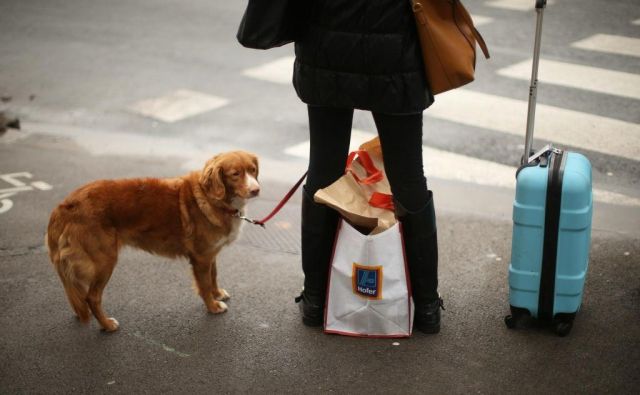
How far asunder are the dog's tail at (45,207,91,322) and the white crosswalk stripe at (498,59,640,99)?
495 centimetres

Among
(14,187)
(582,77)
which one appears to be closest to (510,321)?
(14,187)

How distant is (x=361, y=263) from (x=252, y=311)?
Answer: 0.77 m

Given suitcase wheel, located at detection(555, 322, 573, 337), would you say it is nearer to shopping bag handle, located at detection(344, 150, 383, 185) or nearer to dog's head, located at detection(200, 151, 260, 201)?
shopping bag handle, located at detection(344, 150, 383, 185)

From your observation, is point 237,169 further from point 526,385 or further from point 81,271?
point 526,385

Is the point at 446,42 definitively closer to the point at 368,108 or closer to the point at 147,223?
the point at 368,108

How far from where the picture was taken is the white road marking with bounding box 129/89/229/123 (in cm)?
696

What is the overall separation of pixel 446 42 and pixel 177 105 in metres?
4.52

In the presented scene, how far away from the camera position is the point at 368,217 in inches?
135

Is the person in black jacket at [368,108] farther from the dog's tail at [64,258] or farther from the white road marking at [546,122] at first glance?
the white road marking at [546,122]

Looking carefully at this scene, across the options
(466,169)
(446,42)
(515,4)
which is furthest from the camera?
(515,4)

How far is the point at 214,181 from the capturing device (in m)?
3.69

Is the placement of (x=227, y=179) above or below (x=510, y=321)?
above

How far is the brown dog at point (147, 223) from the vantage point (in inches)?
140

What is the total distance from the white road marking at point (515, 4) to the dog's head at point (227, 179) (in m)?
6.59
